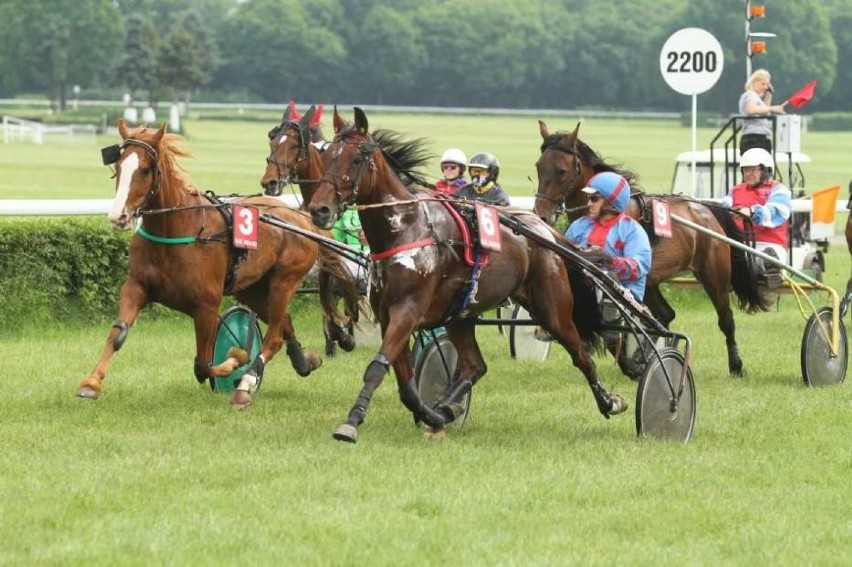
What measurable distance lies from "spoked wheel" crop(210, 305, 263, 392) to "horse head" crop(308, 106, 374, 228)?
257 cm

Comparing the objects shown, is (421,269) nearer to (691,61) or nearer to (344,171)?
(344,171)

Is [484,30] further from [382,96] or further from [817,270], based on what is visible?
[817,270]

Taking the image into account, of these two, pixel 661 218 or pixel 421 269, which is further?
pixel 661 218

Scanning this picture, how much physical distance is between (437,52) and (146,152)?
3699 inches

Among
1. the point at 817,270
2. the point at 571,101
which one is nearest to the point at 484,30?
the point at 571,101

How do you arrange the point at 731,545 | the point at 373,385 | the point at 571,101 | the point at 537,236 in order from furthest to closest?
1. the point at 571,101
2. the point at 537,236
3. the point at 373,385
4. the point at 731,545

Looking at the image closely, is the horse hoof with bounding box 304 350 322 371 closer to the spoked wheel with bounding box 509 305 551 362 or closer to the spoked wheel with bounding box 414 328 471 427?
the spoked wheel with bounding box 414 328 471 427

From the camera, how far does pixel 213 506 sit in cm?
623

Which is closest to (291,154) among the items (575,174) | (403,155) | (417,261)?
(575,174)

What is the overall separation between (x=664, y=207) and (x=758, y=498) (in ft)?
12.2

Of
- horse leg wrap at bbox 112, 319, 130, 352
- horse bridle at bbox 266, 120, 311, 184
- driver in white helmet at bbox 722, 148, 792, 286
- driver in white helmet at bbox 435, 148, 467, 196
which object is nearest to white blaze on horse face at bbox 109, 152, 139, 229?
horse leg wrap at bbox 112, 319, 130, 352

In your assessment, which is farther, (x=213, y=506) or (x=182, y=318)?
(x=182, y=318)

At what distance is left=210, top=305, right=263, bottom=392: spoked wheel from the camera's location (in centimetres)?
995

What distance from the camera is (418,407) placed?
25.4 ft
